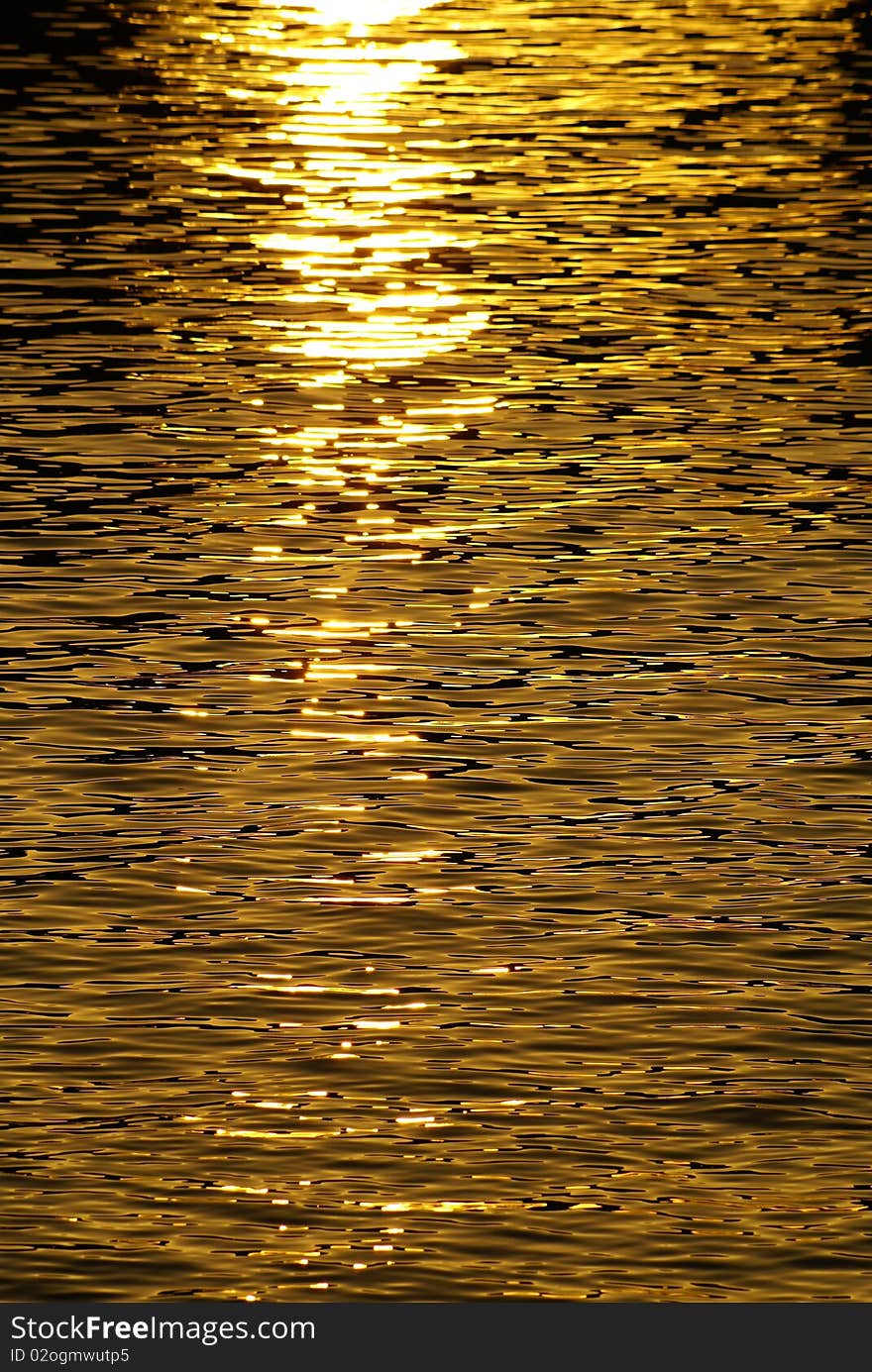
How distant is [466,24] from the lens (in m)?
66.4

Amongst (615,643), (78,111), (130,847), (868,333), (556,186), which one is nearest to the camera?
(130,847)

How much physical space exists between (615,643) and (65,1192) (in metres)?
11.0

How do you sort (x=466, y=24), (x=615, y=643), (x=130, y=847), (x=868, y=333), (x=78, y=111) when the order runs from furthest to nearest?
(x=466, y=24)
(x=78, y=111)
(x=868, y=333)
(x=615, y=643)
(x=130, y=847)

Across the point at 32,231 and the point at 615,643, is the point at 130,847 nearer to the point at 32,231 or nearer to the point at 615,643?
A: the point at 615,643

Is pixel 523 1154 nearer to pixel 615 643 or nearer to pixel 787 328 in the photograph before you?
pixel 615 643

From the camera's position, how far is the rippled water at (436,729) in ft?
58.6

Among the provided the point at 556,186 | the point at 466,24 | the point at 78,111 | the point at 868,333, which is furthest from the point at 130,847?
the point at 466,24

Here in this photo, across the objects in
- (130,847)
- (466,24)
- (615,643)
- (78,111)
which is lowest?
(130,847)

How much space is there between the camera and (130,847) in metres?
22.8

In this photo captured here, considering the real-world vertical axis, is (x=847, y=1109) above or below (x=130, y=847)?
below

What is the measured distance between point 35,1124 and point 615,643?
33.9 feet

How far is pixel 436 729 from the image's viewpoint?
25156 millimetres

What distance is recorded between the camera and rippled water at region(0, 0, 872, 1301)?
17.9m

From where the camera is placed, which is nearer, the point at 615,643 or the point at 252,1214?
the point at 252,1214
